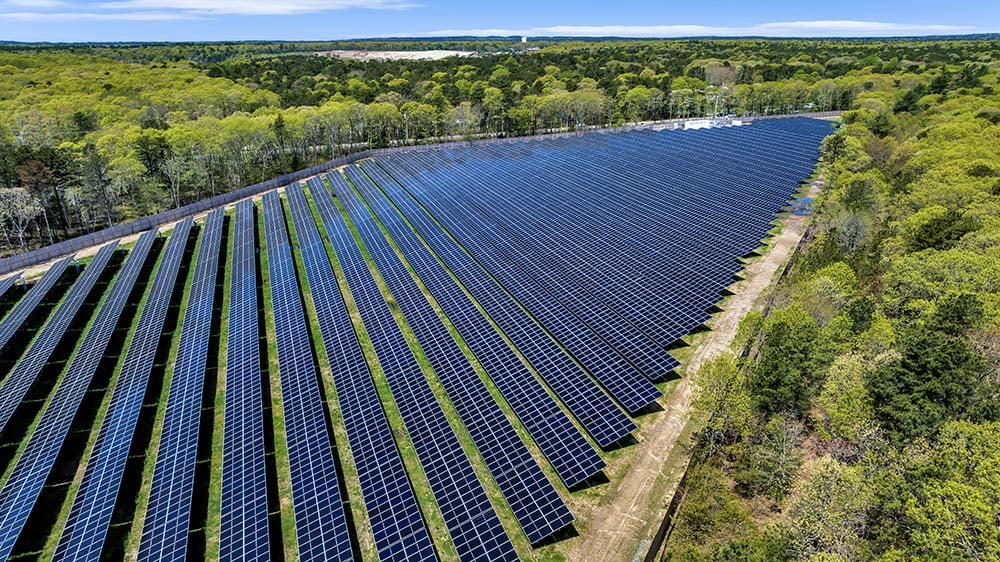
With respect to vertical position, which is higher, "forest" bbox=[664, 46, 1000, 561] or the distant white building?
→ the distant white building

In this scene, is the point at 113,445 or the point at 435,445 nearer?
the point at 435,445

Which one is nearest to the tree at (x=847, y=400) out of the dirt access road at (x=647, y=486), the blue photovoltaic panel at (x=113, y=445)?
the dirt access road at (x=647, y=486)

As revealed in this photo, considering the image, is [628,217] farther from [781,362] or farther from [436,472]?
[436,472]

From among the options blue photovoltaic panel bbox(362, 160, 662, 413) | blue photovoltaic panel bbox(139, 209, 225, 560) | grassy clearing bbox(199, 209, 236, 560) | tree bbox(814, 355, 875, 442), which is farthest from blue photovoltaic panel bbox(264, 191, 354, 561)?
tree bbox(814, 355, 875, 442)

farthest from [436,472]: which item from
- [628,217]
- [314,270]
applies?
[628,217]

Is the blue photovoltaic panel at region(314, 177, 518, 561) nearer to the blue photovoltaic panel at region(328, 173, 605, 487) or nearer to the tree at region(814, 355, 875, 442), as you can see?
the blue photovoltaic panel at region(328, 173, 605, 487)

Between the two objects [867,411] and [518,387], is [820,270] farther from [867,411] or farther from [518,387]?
[518,387]

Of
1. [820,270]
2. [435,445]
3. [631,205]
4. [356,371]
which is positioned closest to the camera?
[435,445]

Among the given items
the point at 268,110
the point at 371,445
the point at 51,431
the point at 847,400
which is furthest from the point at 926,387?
the point at 268,110

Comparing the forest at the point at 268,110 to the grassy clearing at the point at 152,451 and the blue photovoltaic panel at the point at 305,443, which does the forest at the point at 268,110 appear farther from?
the blue photovoltaic panel at the point at 305,443
